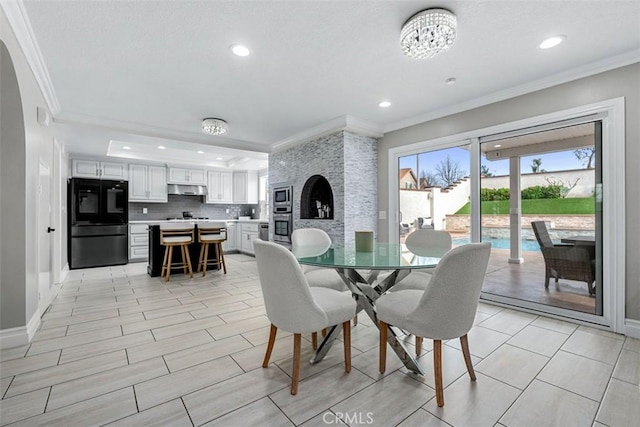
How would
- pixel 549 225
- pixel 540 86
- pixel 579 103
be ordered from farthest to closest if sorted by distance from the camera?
pixel 549 225 < pixel 540 86 < pixel 579 103

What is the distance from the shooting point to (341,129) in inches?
163

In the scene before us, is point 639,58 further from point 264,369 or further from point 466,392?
point 264,369

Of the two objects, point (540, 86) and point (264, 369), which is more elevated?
point (540, 86)

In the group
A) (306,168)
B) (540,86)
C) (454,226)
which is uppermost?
(540,86)

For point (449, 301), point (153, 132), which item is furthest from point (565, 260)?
point (153, 132)

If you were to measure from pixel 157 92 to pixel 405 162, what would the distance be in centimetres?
341

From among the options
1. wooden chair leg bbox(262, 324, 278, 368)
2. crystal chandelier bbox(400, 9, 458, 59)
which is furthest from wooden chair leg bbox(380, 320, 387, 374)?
crystal chandelier bbox(400, 9, 458, 59)

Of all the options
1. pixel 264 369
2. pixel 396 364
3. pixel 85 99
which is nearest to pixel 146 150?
pixel 85 99

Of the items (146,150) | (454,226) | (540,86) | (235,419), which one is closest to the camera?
(235,419)

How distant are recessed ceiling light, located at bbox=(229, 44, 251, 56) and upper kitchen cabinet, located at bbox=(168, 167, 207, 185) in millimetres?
5258

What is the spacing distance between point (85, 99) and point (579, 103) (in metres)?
5.28

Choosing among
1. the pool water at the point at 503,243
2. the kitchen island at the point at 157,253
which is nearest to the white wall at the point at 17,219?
the kitchen island at the point at 157,253

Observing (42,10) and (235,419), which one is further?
(42,10)

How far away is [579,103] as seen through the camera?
8.70 feet
